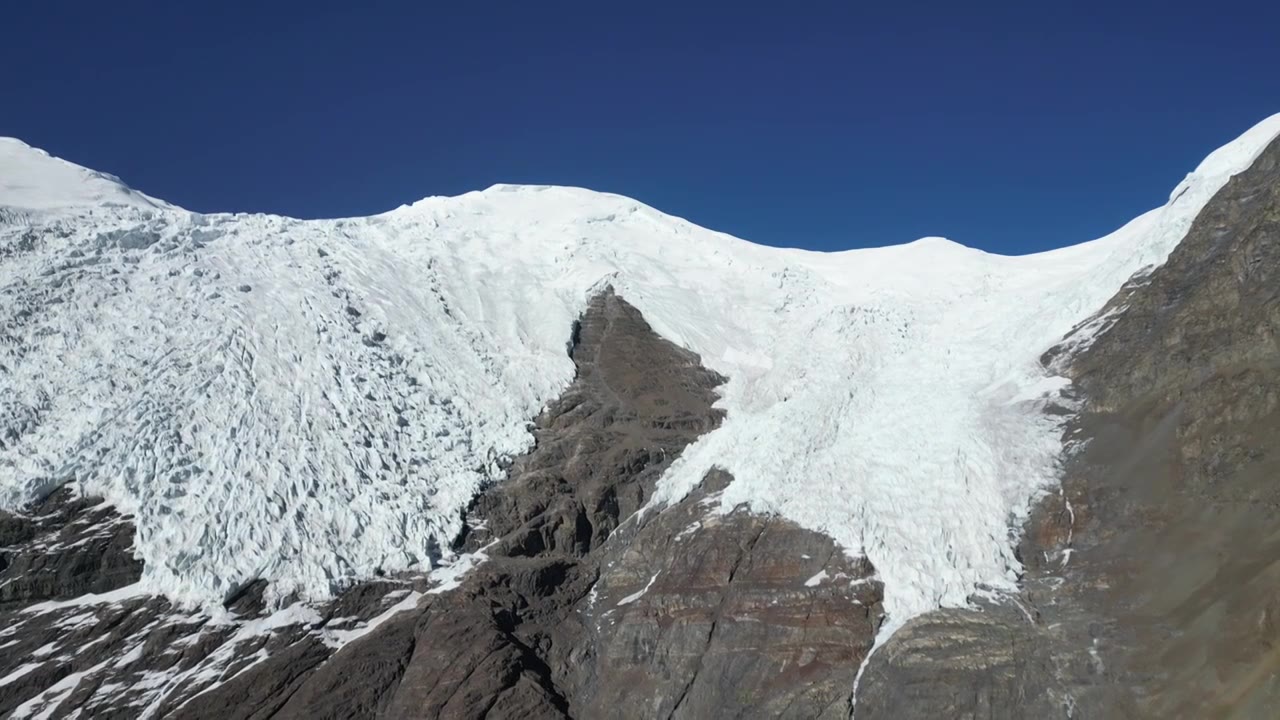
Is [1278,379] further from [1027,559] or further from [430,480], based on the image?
[430,480]

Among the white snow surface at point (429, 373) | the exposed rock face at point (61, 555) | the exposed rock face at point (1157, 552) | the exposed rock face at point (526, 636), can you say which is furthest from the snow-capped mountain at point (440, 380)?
the exposed rock face at point (1157, 552)

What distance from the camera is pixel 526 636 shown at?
4944cm

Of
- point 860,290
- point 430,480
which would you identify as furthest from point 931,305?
point 430,480

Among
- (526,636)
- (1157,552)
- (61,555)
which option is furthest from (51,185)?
(1157,552)

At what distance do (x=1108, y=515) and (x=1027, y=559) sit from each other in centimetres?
402

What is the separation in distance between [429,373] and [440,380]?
982mm

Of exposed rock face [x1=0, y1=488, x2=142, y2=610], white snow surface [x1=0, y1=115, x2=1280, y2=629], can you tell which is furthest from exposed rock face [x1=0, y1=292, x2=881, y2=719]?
white snow surface [x1=0, y1=115, x2=1280, y2=629]

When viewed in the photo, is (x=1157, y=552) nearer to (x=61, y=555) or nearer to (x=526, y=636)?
(x=526, y=636)

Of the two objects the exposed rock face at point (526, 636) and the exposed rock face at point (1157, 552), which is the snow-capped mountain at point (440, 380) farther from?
the exposed rock face at point (1157, 552)

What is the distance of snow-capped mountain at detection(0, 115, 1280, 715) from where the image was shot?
49.8 metres

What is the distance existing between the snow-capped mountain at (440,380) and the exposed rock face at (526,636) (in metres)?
1.25

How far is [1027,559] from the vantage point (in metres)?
45.6

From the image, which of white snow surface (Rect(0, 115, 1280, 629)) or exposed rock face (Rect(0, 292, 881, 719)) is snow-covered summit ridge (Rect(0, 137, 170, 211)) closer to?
white snow surface (Rect(0, 115, 1280, 629))

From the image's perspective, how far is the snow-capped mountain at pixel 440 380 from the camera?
4984 cm
